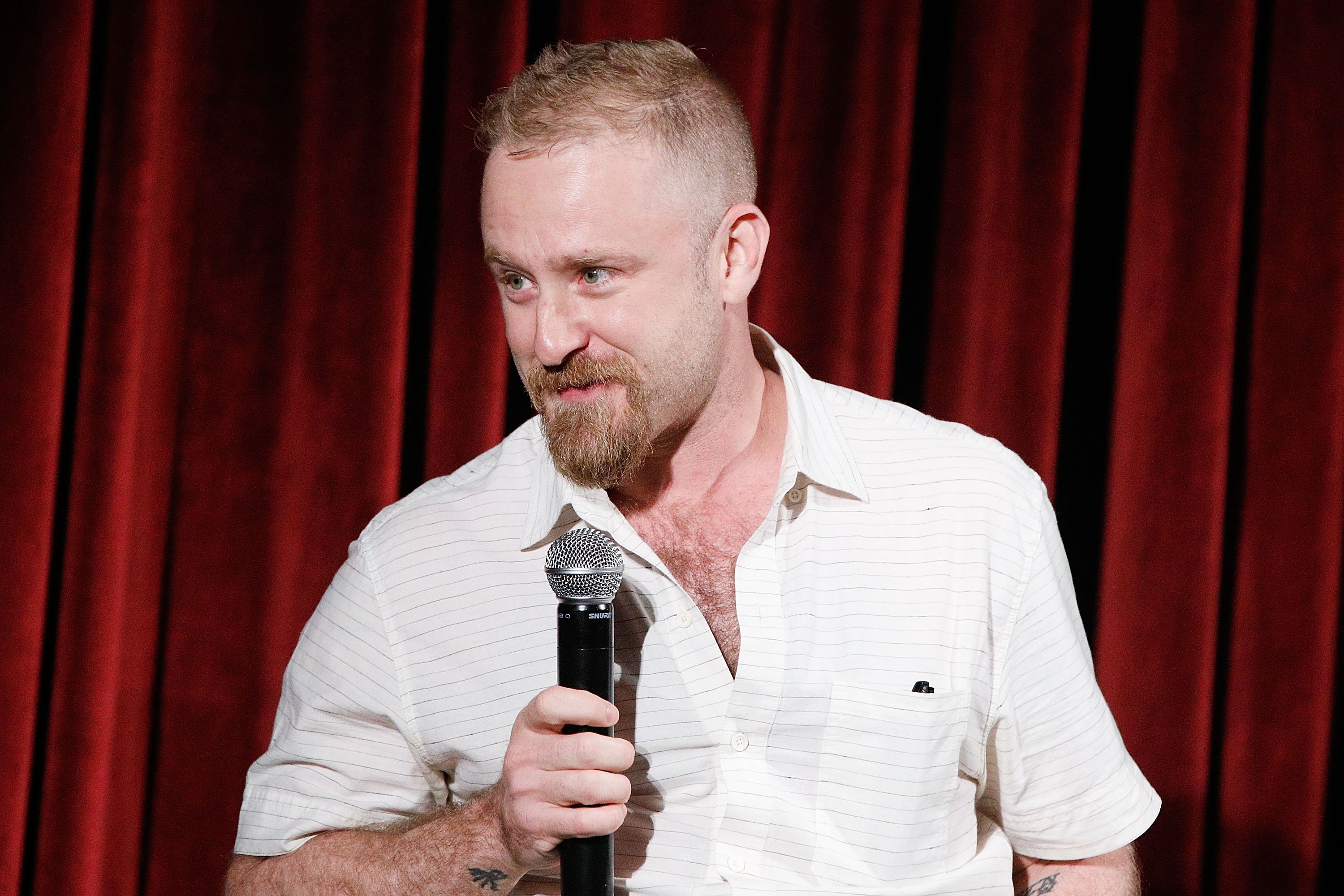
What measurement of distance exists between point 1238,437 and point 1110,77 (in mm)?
656

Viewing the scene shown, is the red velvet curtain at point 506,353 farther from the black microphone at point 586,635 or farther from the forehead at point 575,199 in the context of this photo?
the black microphone at point 586,635

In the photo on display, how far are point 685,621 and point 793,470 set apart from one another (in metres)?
0.22

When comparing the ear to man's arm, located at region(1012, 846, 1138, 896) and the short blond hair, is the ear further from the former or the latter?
man's arm, located at region(1012, 846, 1138, 896)

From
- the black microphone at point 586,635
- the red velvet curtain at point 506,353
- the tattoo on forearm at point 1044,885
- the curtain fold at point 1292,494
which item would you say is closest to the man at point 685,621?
the tattoo on forearm at point 1044,885

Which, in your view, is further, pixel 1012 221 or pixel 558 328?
pixel 1012 221

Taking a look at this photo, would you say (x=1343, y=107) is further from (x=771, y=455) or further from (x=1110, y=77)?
Answer: (x=771, y=455)

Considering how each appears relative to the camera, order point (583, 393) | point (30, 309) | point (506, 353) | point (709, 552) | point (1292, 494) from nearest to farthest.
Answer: point (583, 393) → point (709, 552) → point (30, 309) → point (506, 353) → point (1292, 494)

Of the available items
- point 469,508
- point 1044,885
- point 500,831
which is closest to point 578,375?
point 469,508

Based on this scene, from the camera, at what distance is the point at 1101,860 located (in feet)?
4.81

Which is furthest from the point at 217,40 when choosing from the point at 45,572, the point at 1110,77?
the point at 1110,77

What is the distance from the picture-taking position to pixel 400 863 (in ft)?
4.40

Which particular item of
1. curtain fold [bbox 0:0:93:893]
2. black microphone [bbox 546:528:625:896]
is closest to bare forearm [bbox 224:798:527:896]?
black microphone [bbox 546:528:625:896]

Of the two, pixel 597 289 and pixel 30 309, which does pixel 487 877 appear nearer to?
pixel 597 289

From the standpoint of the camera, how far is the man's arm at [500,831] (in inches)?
42.4
